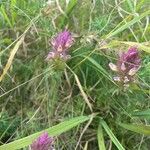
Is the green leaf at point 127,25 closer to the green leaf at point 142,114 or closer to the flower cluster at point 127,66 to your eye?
the flower cluster at point 127,66

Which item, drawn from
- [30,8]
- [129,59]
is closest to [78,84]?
[129,59]

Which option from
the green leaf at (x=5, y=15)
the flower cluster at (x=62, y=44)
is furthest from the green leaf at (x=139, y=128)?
the green leaf at (x=5, y=15)

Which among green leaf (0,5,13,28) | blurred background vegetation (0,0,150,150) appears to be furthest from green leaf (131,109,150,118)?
green leaf (0,5,13,28)

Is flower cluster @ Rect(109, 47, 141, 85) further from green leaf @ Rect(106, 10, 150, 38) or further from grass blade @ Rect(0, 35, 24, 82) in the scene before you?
grass blade @ Rect(0, 35, 24, 82)

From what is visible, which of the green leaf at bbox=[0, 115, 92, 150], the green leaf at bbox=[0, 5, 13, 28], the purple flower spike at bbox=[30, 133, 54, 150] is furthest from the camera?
the green leaf at bbox=[0, 5, 13, 28]

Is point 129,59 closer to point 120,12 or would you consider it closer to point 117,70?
point 117,70
